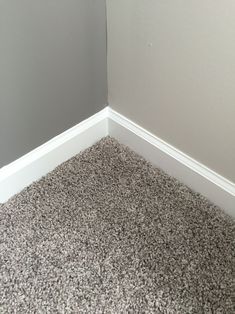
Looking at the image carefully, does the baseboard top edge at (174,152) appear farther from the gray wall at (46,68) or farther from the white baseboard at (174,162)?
the gray wall at (46,68)

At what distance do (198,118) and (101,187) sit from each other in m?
0.40

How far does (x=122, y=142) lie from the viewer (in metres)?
1.62

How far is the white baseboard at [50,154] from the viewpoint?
4.62ft

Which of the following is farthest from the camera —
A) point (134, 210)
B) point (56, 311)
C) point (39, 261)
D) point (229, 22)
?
point (134, 210)

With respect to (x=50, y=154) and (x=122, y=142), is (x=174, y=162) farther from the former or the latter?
(x=50, y=154)

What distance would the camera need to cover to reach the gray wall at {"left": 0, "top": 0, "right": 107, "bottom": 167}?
118 cm

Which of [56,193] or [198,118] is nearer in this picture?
[198,118]

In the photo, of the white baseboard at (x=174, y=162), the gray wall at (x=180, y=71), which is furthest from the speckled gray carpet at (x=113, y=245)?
the gray wall at (x=180, y=71)

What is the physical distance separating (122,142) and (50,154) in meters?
0.28

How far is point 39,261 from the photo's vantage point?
127cm

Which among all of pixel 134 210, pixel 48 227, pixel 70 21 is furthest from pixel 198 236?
pixel 70 21

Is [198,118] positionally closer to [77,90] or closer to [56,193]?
[77,90]

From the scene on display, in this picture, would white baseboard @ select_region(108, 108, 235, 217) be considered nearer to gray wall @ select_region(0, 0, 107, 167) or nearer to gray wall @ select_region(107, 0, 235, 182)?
gray wall @ select_region(107, 0, 235, 182)

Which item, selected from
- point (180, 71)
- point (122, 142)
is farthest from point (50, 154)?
point (180, 71)
